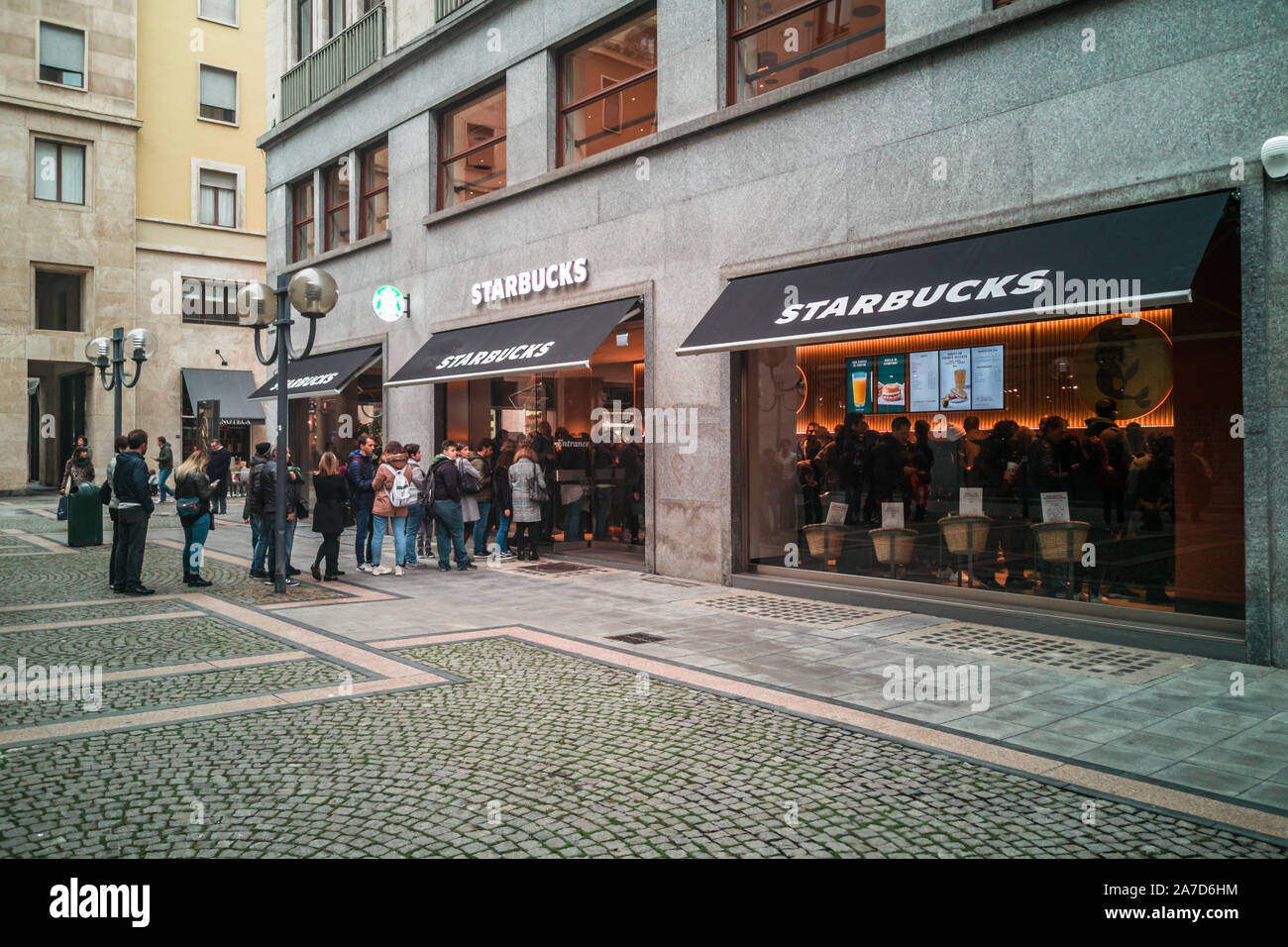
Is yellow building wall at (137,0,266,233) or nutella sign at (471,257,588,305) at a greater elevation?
yellow building wall at (137,0,266,233)

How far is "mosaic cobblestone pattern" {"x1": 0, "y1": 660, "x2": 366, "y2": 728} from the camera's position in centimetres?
609

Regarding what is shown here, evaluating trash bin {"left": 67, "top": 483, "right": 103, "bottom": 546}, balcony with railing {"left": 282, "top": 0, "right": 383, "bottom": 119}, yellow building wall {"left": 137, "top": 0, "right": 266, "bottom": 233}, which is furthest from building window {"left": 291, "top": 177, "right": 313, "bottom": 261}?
yellow building wall {"left": 137, "top": 0, "right": 266, "bottom": 233}

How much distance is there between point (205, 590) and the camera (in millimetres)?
11648

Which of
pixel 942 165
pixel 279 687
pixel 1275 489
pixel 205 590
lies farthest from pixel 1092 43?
pixel 205 590

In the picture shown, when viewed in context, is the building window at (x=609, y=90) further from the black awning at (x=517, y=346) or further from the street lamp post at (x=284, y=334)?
the street lamp post at (x=284, y=334)

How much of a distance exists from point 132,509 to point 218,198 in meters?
31.8

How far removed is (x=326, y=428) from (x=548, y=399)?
28.9 feet

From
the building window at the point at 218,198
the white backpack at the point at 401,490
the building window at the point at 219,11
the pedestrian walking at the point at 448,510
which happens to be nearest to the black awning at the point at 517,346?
the pedestrian walking at the point at 448,510

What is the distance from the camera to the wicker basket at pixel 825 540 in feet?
36.9

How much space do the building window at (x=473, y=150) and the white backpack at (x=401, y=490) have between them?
19.3 ft

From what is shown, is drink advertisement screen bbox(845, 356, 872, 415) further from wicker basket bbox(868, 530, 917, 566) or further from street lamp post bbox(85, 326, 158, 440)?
street lamp post bbox(85, 326, 158, 440)

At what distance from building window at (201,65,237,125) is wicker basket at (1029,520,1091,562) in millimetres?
38689

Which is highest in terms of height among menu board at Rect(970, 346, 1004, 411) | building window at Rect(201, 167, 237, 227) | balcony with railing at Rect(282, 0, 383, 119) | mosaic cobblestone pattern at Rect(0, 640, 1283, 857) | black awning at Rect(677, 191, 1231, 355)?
building window at Rect(201, 167, 237, 227)
